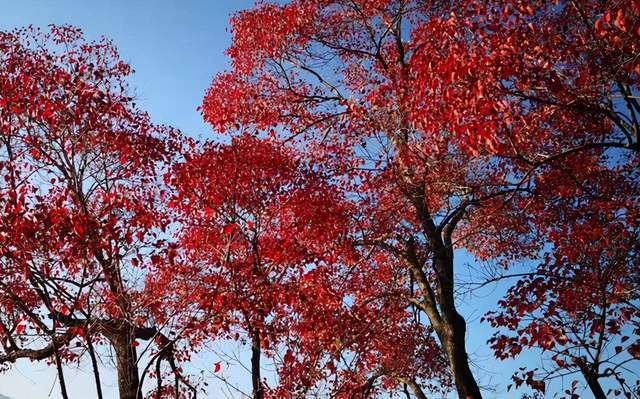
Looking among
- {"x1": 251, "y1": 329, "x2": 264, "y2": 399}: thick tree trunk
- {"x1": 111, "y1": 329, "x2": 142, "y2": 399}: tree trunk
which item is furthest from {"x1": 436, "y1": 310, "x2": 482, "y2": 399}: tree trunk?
{"x1": 111, "y1": 329, "x2": 142, "y2": 399}: tree trunk

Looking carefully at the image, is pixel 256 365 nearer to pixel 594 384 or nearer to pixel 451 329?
pixel 451 329

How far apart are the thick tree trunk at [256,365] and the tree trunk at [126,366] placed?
8.25ft

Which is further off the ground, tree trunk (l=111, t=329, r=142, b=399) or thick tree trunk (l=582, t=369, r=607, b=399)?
tree trunk (l=111, t=329, r=142, b=399)

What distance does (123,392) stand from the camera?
10586 millimetres

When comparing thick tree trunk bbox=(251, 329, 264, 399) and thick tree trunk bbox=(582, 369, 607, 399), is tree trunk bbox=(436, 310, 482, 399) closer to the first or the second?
thick tree trunk bbox=(582, 369, 607, 399)

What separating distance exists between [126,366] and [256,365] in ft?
9.48

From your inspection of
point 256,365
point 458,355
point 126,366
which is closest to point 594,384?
point 458,355

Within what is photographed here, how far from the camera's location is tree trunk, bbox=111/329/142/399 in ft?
34.7

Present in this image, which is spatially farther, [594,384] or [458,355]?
[458,355]

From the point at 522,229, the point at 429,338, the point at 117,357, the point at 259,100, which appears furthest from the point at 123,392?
the point at 522,229

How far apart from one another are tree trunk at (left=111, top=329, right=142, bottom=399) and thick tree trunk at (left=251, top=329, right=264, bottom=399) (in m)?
2.52

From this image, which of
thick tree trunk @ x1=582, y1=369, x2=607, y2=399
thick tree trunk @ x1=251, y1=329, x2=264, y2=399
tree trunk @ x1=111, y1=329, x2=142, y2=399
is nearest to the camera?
thick tree trunk @ x1=582, y1=369, x2=607, y2=399

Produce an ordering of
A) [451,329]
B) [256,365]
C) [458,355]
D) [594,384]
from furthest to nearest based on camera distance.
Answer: [451,329] < [458,355] < [256,365] < [594,384]

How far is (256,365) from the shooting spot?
33.9ft
